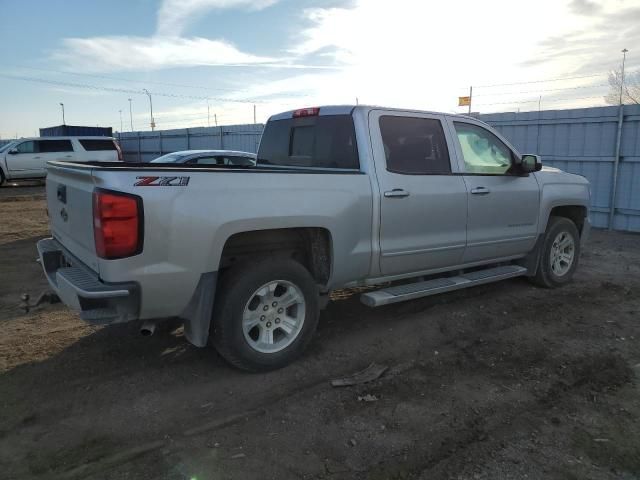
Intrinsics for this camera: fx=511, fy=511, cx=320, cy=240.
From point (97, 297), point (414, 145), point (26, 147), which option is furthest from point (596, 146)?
point (26, 147)

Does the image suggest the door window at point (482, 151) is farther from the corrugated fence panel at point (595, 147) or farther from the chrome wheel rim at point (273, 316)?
the corrugated fence panel at point (595, 147)

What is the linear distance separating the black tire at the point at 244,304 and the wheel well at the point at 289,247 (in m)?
0.13

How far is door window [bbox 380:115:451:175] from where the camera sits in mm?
4516

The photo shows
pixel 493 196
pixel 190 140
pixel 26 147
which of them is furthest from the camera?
pixel 190 140

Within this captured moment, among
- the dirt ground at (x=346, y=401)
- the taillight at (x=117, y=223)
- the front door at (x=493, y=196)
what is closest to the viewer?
the dirt ground at (x=346, y=401)

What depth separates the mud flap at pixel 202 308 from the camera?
11.4 feet

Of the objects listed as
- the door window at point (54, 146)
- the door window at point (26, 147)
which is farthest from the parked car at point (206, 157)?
the door window at point (26, 147)

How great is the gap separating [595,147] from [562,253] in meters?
5.69

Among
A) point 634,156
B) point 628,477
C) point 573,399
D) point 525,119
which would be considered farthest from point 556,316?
point 525,119

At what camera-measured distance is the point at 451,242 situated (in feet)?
16.1

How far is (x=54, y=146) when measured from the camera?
2033cm

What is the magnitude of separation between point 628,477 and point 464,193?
2.81 meters

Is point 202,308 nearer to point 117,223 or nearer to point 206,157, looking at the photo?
point 117,223

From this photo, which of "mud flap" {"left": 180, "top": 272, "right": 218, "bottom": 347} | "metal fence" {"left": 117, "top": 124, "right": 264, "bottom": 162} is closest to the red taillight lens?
"mud flap" {"left": 180, "top": 272, "right": 218, "bottom": 347}
